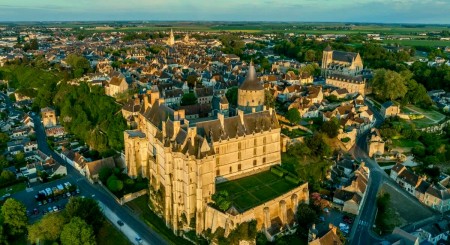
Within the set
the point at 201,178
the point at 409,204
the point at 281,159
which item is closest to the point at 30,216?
the point at 201,178

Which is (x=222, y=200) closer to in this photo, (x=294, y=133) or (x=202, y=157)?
(x=202, y=157)

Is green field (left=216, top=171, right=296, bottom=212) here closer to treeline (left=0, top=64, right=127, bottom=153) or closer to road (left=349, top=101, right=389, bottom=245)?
road (left=349, top=101, right=389, bottom=245)

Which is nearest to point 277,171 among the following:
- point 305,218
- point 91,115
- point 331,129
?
point 305,218

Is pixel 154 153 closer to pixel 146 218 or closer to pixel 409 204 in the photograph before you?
pixel 146 218

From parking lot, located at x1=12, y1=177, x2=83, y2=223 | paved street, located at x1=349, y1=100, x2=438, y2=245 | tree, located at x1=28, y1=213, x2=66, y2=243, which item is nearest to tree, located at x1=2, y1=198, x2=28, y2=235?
tree, located at x1=28, y1=213, x2=66, y2=243

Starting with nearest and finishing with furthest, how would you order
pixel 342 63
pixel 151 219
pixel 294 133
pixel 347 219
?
pixel 347 219 < pixel 151 219 < pixel 294 133 < pixel 342 63

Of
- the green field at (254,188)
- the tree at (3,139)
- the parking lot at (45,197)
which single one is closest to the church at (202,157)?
the green field at (254,188)

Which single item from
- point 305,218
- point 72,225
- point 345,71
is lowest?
point 305,218
